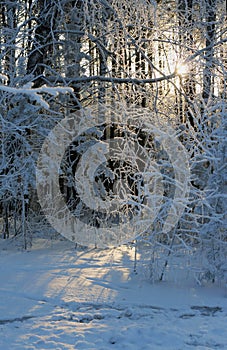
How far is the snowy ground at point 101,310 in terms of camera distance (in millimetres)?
3799

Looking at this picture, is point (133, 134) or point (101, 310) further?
point (133, 134)

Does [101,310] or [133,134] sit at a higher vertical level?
[133,134]

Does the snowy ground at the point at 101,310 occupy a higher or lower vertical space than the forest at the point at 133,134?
lower

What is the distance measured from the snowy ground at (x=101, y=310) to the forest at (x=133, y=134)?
49cm

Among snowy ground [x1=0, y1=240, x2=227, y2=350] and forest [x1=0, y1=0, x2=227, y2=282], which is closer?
snowy ground [x1=0, y1=240, x2=227, y2=350]

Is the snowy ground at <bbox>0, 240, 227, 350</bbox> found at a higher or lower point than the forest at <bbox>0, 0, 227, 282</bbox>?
lower

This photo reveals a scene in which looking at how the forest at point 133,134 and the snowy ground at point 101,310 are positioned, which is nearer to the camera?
the snowy ground at point 101,310

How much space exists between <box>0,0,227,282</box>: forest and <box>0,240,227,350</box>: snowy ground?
495mm

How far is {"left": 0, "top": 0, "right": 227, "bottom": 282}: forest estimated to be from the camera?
5.38 metres

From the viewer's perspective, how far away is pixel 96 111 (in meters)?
8.73

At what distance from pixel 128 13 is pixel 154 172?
2.21 metres

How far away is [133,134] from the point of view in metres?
6.43

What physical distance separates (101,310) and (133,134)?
2805 mm

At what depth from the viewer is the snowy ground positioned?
380cm
